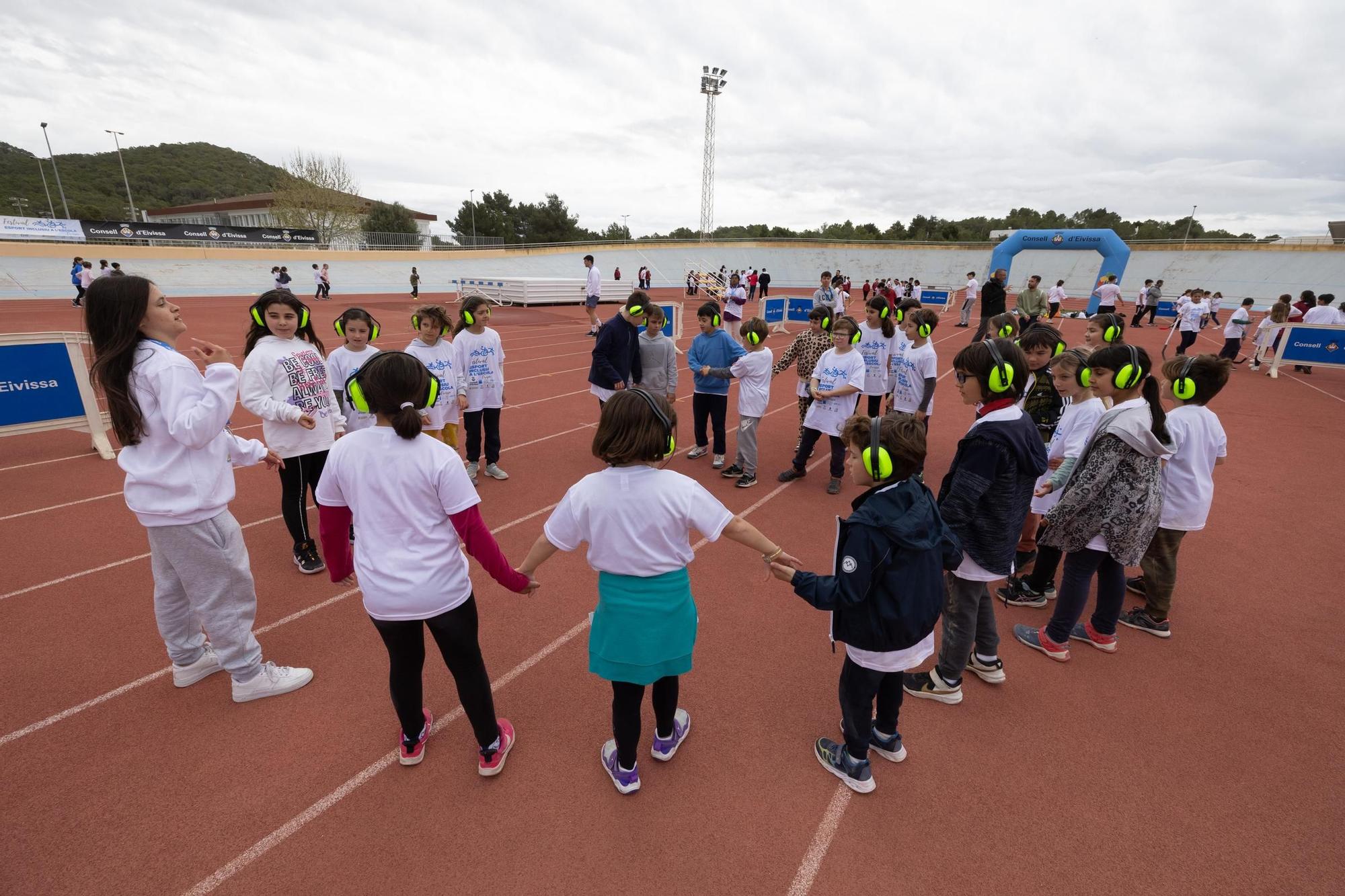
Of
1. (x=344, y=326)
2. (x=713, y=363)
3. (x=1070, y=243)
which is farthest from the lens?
(x=1070, y=243)

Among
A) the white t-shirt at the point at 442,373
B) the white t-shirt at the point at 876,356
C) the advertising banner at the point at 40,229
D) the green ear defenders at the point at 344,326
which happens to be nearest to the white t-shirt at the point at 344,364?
the green ear defenders at the point at 344,326

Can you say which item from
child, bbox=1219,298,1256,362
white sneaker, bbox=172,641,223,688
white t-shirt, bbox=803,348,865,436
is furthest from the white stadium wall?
white sneaker, bbox=172,641,223,688

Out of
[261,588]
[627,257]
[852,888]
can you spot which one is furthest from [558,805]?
[627,257]

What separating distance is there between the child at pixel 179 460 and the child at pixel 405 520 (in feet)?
2.82

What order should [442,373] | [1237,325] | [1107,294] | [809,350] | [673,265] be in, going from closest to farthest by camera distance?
[442,373] < [809,350] < [1237,325] < [1107,294] < [673,265]

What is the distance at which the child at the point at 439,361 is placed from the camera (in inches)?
209

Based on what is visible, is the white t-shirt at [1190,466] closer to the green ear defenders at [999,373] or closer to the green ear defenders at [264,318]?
the green ear defenders at [999,373]

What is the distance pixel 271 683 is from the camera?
3289 mm

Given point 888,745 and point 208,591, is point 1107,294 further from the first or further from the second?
point 208,591

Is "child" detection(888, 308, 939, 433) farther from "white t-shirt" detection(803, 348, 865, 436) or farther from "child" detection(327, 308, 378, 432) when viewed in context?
"child" detection(327, 308, 378, 432)

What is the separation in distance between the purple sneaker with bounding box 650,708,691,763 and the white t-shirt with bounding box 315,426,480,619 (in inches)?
52.2

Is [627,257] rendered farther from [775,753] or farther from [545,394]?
[775,753]

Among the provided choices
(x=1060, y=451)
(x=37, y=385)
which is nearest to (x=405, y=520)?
(x=1060, y=451)

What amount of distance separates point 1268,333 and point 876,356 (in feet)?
48.5
